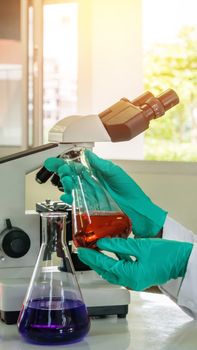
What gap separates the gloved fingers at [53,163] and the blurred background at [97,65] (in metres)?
2.59

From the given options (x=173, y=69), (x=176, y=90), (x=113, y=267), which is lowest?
(x=113, y=267)

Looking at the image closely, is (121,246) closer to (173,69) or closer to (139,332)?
(139,332)

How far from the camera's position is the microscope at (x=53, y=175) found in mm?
1294

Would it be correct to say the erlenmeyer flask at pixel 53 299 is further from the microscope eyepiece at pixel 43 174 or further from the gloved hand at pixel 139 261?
the microscope eyepiece at pixel 43 174

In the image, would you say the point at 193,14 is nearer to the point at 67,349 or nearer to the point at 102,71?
the point at 102,71

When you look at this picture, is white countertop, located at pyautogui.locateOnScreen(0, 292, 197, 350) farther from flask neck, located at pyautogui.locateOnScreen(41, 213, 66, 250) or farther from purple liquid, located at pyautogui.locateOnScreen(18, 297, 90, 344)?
flask neck, located at pyautogui.locateOnScreen(41, 213, 66, 250)

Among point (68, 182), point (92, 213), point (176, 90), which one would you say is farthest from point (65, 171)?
point (176, 90)

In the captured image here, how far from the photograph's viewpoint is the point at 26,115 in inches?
164

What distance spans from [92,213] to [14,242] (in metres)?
0.27

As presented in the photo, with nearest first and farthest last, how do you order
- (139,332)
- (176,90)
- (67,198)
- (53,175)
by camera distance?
(139,332), (67,198), (53,175), (176,90)

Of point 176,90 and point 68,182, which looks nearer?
point 68,182

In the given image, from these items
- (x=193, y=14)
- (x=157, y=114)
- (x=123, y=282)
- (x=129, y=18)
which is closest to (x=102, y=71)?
(x=129, y=18)

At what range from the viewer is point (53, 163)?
1.29 meters

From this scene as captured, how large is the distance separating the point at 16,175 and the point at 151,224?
338 millimetres
